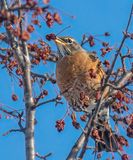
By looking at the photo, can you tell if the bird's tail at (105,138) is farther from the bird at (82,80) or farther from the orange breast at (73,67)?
the orange breast at (73,67)

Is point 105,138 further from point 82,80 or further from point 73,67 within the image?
point 73,67

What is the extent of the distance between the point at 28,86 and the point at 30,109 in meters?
0.18

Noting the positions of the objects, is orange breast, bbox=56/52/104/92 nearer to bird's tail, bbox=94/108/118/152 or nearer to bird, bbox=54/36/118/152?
bird, bbox=54/36/118/152

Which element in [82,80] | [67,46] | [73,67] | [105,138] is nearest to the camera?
[105,138]

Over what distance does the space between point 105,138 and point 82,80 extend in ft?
2.55

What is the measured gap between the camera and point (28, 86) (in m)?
3.16

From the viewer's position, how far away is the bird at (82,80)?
4148 mm

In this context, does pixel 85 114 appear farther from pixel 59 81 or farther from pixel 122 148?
pixel 59 81

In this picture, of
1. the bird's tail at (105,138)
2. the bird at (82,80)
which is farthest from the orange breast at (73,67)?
Answer: the bird's tail at (105,138)

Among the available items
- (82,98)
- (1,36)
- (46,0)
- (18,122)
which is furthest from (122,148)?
(46,0)

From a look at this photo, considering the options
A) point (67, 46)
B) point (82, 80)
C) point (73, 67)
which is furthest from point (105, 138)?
point (67, 46)

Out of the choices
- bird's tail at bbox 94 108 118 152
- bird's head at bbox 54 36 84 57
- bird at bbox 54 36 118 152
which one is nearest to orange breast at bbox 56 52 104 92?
bird at bbox 54 36 118 152

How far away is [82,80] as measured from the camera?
4.98 metres

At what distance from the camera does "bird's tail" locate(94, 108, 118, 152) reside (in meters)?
4.08
